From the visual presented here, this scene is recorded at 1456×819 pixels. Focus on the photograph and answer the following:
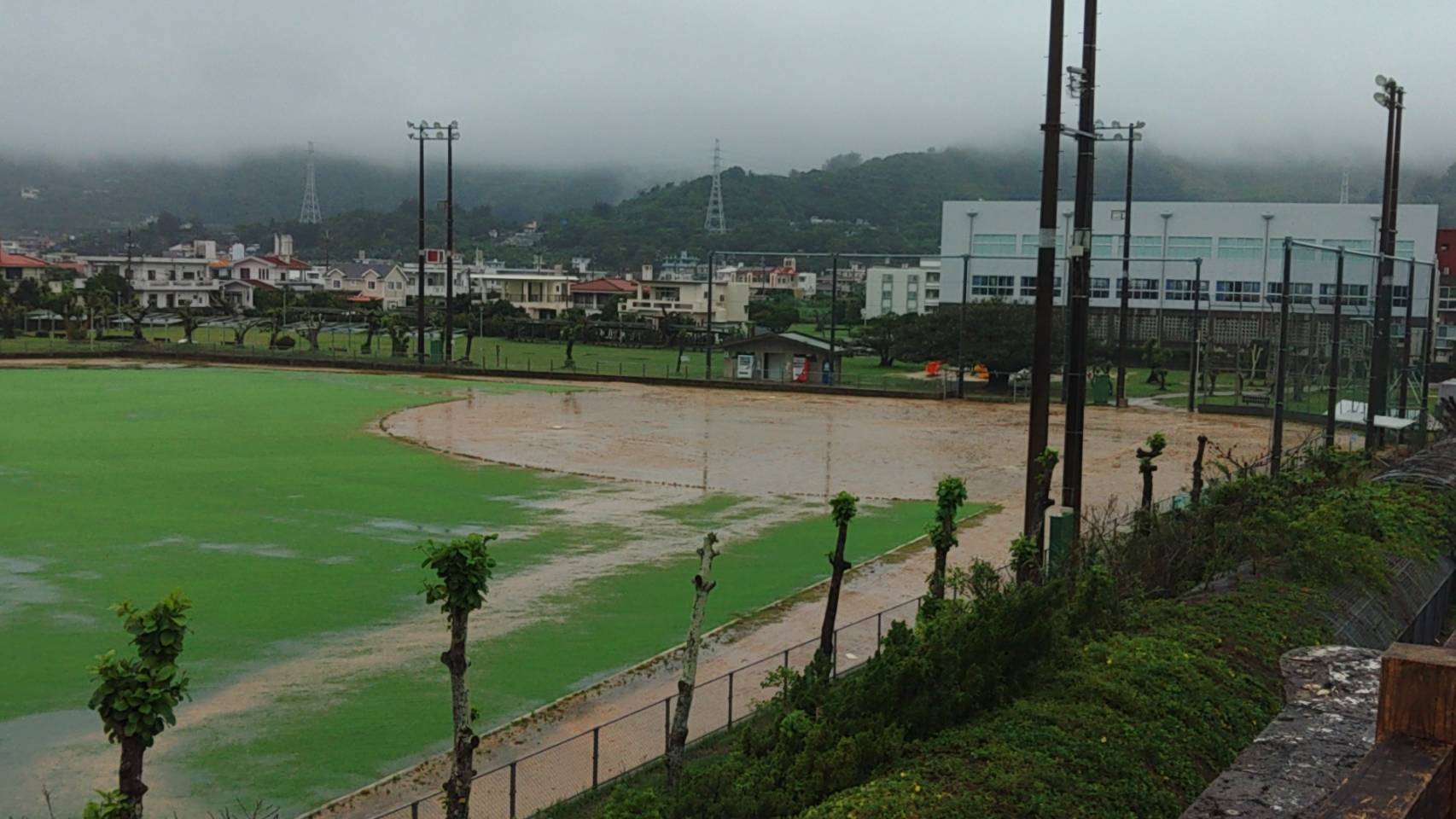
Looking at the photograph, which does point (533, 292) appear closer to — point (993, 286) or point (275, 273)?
point (275, 273)

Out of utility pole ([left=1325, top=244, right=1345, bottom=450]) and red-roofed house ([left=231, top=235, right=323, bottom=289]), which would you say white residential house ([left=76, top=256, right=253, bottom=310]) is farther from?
utility pole ([left=1325, top=244, right=1345, bottom=450])

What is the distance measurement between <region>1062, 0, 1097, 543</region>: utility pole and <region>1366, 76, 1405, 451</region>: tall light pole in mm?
10114

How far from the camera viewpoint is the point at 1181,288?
3164 inches

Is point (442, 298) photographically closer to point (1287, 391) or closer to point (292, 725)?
point (1287, 391)

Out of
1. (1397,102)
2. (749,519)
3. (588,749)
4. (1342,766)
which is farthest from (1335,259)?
(1342,766)

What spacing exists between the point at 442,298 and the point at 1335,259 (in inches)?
4219

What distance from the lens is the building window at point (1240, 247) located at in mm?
79375

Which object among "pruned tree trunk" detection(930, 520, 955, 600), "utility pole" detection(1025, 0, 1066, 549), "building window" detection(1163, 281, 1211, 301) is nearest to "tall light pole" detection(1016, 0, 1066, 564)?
"utility pole" detection(1025, 0, 1066, 549)

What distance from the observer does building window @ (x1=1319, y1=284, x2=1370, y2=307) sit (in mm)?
26016

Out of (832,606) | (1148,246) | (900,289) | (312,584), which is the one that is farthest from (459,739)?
(900,289)

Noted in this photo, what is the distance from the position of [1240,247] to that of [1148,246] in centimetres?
520

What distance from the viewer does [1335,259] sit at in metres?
24.9

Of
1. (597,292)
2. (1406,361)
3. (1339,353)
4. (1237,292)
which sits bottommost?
(1406,361)

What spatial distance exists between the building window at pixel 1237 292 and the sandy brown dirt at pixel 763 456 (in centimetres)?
2798
